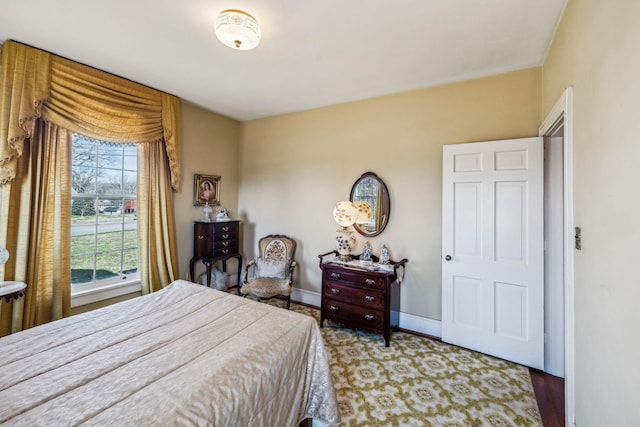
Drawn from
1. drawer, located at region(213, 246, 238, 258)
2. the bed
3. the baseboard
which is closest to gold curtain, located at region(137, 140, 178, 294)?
drawer, located at region(213, 246, 238, 258)

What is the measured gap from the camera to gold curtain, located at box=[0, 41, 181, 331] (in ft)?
7.00

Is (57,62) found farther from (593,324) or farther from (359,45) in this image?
(593,324)

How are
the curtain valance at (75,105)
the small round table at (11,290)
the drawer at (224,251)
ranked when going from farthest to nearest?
the drawer at (224,251) → the curtain valance at (75,105) → the small round table at (11,290)

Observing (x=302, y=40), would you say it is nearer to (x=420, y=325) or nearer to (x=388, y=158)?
(x=388, y=158)

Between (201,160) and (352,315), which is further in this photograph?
(201,160)

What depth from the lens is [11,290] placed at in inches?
77.0

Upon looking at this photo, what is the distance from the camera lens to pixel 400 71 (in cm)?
257

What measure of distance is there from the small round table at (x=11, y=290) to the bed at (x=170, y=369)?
0.82 metres

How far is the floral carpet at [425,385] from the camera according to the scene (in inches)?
68.4

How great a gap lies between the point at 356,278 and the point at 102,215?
2.83m

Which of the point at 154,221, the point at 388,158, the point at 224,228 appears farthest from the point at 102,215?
the point at 388,158

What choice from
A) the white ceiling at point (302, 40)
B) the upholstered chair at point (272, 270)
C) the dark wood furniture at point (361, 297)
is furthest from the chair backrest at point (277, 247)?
the white ceiling at point (302, 40)

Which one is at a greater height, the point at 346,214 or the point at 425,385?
the point at 346,214

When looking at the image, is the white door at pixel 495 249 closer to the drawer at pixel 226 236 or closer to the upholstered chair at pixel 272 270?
the upholstered chair at pixel 272 270
